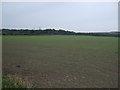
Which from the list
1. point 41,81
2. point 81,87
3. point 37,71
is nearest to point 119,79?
point 81,87

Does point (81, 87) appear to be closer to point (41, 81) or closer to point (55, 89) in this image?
point (55, 89)


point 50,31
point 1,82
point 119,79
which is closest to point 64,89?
point 1,82

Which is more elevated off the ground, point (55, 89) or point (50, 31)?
point (50, 31)

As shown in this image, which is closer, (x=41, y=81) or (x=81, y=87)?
(x=81, y=87)

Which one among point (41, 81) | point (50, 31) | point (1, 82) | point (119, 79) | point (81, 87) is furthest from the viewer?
point (50, 31)

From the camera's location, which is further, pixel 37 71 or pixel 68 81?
pixel 37 71

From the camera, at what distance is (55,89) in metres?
5.62

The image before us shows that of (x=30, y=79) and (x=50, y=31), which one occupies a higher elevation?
(x=50, y=31)

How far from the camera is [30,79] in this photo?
669cm

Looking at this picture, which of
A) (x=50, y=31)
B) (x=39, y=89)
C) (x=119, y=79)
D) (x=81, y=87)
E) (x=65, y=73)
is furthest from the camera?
(x=50, y=31)

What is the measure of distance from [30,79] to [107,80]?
9.52ft

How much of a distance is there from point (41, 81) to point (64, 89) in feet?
3.76

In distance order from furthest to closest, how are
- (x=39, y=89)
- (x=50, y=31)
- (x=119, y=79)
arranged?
(x=50, y=31) < (x=119, y=79) < (x=39, y=89)

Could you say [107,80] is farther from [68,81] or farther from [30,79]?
[30,79]
